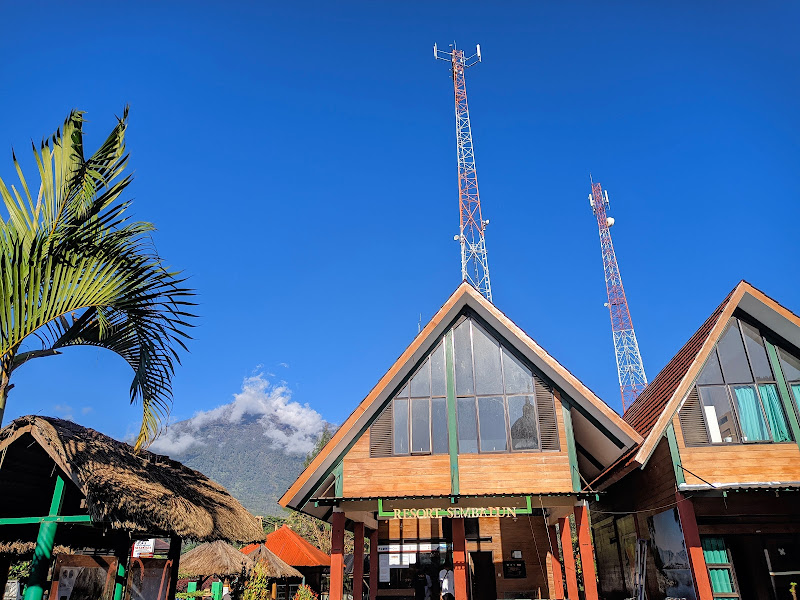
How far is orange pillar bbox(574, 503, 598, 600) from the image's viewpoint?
11.4 metres

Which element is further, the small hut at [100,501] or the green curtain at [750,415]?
the green curtain at [750,415]

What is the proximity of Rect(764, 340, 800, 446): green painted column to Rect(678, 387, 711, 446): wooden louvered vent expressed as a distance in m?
1.88

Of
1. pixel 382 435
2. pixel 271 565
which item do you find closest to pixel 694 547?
pixel 382 435

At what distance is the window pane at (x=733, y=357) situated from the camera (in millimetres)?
13383

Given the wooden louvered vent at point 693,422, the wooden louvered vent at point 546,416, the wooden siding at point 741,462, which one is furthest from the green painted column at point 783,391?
the wooden louvered vent at point 546,416

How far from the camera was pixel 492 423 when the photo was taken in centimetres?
1318

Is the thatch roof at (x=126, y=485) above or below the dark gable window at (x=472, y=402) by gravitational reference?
below

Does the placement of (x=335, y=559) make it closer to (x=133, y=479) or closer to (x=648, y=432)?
(x=133, y=479)

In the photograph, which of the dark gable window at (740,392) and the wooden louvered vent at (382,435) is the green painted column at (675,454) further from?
the wooden louvered vent at (382,435)

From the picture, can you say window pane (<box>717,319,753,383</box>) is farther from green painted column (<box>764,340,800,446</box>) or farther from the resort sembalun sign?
the resort sembalun sign

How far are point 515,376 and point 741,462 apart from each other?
5.18m

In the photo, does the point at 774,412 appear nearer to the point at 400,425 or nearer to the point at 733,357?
the point at 733,357

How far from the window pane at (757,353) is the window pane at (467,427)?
669cm

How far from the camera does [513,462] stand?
12727 mm
